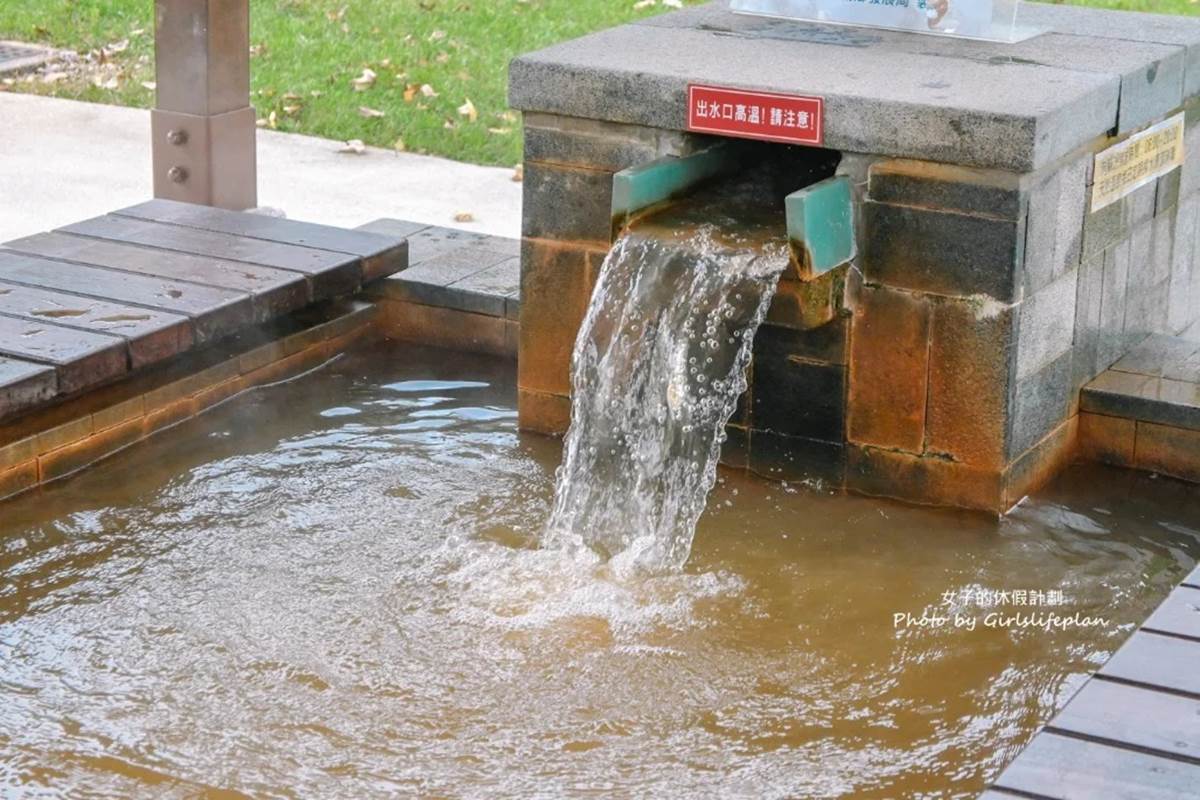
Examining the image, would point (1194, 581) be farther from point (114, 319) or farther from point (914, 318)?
point (114, 319)

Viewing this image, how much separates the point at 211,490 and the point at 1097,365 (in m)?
2.60

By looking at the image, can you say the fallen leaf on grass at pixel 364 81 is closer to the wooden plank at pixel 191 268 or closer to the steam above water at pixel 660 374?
the wooden plank at pixel 191 268

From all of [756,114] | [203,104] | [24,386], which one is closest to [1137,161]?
[756,114]

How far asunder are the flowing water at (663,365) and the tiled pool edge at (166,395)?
1288 mm

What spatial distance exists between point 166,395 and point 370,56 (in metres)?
5.39

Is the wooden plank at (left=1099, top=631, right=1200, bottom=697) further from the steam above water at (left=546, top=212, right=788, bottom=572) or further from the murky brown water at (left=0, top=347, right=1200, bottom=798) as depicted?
the steam above water at (left=546, top=212, right=788, bottom=572)

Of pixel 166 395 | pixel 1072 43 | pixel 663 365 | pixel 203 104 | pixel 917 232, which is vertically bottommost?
pixel 166 395

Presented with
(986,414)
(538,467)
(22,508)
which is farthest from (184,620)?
(986,414)

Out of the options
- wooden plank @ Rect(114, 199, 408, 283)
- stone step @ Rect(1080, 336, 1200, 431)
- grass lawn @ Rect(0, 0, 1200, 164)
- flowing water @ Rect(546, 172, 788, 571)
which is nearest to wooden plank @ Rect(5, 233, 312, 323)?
wooden plank @ Rect(114, 199, 408, 283)

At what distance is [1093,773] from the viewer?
2732 millimetres

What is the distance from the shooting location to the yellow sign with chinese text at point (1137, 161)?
5.14 meters

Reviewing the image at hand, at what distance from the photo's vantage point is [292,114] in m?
9.80

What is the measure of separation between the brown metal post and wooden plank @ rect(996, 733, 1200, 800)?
15.6 ft

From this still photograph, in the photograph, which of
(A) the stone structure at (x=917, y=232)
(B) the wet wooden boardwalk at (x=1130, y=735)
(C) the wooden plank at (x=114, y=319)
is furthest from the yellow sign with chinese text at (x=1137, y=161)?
(C) the wooden plank at (x=114, y=319)
